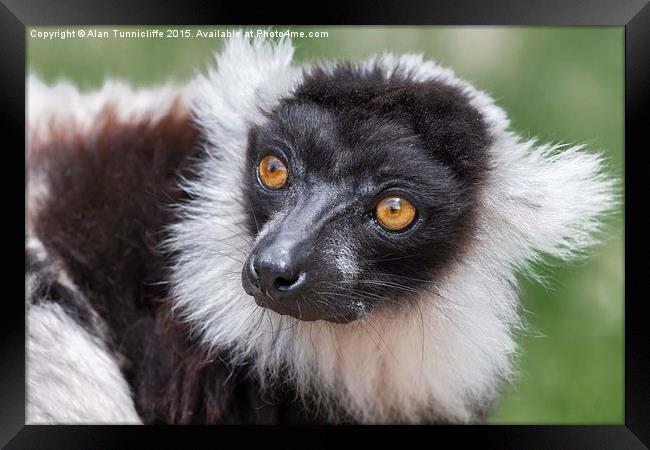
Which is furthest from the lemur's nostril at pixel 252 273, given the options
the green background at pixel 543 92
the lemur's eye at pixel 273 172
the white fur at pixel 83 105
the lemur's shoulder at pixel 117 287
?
the green background at pixel 543 92

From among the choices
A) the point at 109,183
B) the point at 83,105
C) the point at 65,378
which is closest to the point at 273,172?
the point at 109,183

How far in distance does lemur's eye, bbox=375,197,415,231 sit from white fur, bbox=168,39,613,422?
0.42m

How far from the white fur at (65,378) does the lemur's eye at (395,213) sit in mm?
1609

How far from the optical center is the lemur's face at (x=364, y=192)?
3.67m

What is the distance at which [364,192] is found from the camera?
12.4 feet

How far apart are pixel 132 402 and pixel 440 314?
1613 mm

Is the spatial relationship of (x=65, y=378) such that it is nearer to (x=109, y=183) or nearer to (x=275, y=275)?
(x=109, y=183)

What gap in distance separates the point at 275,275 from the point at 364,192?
0.59 m

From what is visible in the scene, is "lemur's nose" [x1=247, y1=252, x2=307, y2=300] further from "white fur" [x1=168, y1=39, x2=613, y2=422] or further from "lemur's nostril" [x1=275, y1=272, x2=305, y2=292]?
"white fur" [x1=168, y1=39, x2=613, y2=422]
